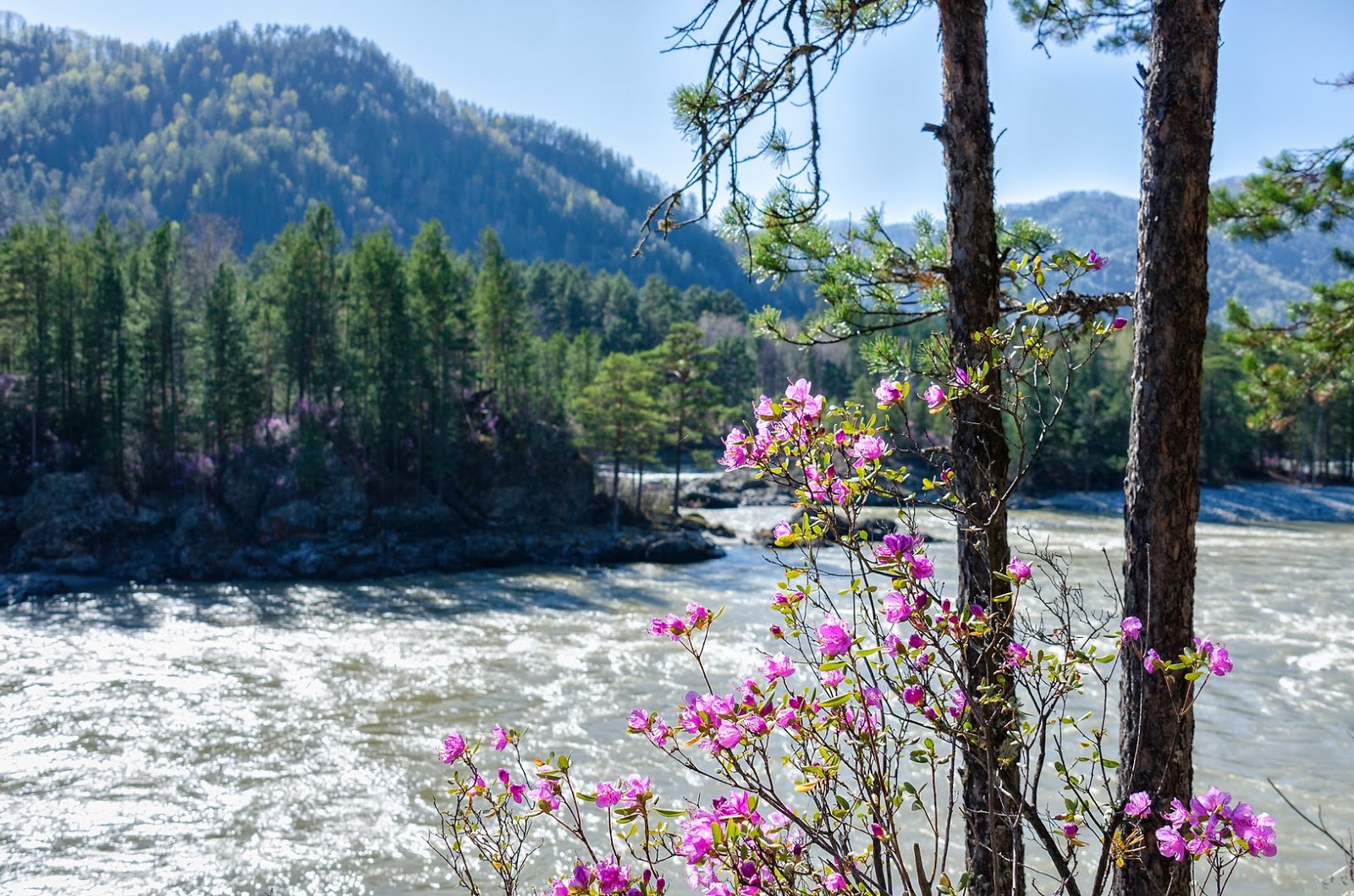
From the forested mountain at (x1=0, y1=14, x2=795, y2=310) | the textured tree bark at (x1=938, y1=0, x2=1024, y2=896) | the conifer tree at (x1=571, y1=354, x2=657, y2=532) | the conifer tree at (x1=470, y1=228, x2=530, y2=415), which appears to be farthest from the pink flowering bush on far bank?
the forested mountain at (x1=0, y1=14, x2=795, y2=310)

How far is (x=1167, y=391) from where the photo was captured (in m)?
3.35

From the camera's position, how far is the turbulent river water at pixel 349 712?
833 centimetres

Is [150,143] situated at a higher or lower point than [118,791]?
higher

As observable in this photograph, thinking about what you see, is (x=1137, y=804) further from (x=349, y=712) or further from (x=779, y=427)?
(x=349, y=712)

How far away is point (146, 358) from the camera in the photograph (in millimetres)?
32000

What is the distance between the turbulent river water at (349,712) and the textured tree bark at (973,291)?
1.39ft

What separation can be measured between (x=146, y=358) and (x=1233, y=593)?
1355 inches

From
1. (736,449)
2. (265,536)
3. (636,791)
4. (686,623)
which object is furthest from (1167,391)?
(265,536)

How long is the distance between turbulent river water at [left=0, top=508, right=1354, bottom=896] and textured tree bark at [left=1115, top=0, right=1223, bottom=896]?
39cm

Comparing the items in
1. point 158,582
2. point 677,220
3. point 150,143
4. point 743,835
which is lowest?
point 158,582

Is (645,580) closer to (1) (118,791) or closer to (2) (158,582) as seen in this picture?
(2) (158,582)

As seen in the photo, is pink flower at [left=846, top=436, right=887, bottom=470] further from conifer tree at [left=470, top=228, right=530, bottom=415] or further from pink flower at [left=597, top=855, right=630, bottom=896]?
conifer tree at [left=470, top=228, right=530, bottom=415]

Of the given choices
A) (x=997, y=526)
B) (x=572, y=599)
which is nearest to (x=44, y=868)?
(x=997, y=526)

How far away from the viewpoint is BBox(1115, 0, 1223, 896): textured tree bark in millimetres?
3244
